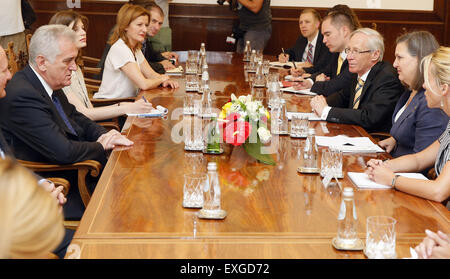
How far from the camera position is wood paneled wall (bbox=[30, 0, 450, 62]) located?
349 inches

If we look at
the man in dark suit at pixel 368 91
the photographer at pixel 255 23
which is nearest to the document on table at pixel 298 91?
the man in dark suit at pixel 368 91

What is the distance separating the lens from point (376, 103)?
4.05 metres

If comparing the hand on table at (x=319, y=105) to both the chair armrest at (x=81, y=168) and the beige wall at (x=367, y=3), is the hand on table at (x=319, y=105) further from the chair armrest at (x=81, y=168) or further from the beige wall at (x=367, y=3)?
the beige wall at (x=367, y=3)

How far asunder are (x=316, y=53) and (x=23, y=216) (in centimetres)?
556

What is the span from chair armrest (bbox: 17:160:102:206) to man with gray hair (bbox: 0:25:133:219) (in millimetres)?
42

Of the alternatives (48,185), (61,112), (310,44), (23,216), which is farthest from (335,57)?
(23,216)

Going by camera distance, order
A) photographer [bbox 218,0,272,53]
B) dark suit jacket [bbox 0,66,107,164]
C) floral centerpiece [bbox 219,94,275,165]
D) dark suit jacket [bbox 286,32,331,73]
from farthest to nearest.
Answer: photographer [bbox 218,0,272,53] < dark suit jacket [bbox 286,32,331,73] < dark suit jacket [bbox 0,66,107,164] < floral centerpiece [bbox 219,94,275,165]

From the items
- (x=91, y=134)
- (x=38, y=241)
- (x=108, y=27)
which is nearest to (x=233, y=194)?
(x=38, y=241)

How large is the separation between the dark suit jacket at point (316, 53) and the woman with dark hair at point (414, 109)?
89.5 inches

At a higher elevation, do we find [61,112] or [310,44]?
[310,44]

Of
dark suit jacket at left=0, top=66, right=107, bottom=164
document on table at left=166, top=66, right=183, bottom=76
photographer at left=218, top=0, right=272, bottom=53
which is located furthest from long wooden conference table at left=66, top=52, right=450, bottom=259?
photographer at left=218, top=0, right=272, bottom=53

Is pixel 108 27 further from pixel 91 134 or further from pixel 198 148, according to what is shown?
pixel 198 148

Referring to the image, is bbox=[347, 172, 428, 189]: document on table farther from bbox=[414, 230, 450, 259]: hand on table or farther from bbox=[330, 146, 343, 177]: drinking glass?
bbox=[414, 230, 450, 259]: hand on table

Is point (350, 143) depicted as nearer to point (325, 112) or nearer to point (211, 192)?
point (325, 112)
